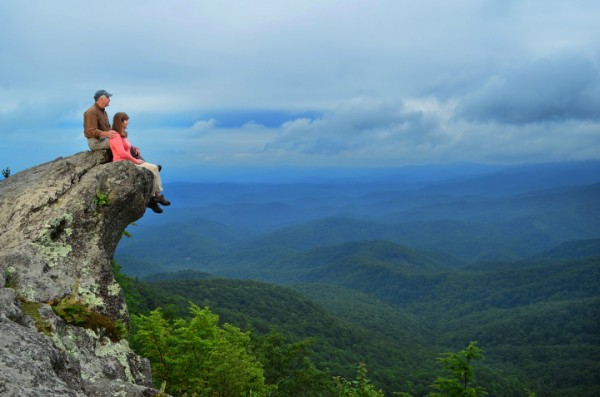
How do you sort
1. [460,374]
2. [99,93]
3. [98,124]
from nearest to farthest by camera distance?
[99,93] → [98,124] → [460,374]

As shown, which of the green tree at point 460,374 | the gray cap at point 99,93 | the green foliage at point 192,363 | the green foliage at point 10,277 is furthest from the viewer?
the green tree at point 460,374

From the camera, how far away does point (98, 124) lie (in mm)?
Answer: 15797

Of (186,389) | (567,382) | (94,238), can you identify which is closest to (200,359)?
(186,389)

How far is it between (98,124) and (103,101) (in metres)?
0.83

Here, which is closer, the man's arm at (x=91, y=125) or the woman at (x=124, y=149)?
the man's arm at (x=91, y=125)

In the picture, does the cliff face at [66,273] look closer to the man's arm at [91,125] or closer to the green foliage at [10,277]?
the green foliage at [10,277]

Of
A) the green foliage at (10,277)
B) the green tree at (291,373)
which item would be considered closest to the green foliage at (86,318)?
the green foliage at (10,277)

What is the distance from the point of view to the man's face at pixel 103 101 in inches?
617

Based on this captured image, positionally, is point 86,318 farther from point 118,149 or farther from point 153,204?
point 153,204

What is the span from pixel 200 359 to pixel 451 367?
11.9 meters

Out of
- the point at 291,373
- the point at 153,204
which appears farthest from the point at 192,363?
the point at 291,373

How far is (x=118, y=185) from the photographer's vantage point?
14812 millimetres

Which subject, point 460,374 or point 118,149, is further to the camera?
point 460,374

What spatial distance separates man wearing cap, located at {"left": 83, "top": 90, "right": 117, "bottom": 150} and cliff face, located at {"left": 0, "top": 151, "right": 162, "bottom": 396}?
58cm
